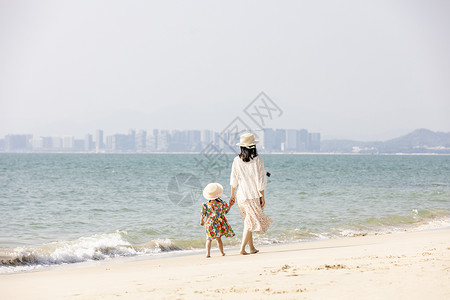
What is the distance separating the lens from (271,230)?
11.5m

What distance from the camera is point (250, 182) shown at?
24.4 feet

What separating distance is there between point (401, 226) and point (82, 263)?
313 inches

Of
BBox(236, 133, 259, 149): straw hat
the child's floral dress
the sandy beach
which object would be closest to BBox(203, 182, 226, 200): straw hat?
the child's floral dress

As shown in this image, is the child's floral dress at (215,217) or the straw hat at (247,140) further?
the child's floral dress at (215,217)

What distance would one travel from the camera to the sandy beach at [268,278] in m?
4.74

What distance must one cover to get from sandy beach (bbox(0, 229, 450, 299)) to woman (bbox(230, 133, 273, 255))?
54cm

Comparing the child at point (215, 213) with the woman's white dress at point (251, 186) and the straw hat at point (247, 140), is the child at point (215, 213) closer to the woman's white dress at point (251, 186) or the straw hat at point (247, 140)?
the woman's white dress at point (251, 186)

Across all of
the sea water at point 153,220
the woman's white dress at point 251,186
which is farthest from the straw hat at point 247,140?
the sea water at point 153,220

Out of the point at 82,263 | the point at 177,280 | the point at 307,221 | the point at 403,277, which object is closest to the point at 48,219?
the point at 82,263

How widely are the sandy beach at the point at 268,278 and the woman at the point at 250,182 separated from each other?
1.78 ft

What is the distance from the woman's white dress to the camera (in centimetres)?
738

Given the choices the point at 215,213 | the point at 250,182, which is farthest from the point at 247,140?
the point at 215,213

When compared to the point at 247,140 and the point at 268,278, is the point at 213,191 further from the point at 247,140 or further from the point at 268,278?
the point at 268,278

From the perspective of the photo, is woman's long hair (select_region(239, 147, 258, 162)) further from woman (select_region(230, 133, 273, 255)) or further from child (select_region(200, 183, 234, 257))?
child (select_region(200, 183, 234, 257))
